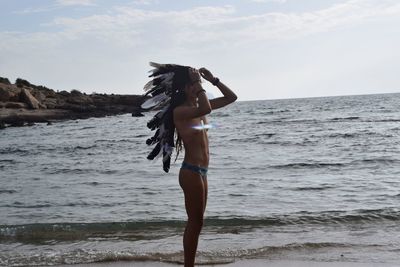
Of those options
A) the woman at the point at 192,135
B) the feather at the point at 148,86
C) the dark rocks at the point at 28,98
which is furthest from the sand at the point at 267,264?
the dark rocks at the point at 28,98

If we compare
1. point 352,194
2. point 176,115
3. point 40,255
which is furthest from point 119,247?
point 352,194

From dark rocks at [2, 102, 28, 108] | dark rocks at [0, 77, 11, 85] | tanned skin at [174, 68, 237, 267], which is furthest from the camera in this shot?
dark rocks at [0, 77, 11, 85]

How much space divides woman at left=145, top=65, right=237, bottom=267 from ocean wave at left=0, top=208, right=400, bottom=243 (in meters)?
3.59

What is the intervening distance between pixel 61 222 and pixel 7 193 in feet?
12.5

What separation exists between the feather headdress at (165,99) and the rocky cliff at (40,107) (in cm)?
2771

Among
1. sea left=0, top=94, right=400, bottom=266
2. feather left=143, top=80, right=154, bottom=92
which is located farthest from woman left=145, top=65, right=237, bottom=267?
sea left=0, top=94, right=400, bottom=266

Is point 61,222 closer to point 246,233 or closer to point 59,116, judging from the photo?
point 246,233

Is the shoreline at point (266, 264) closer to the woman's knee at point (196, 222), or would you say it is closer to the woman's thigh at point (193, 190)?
the woman's knee at point (196, 222)

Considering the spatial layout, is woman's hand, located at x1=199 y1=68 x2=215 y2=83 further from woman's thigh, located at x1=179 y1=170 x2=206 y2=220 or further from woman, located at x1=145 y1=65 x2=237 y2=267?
woman's thigh, located at x1=179 y1=170 x2=206 y2=220

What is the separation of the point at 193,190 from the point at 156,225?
4.45m

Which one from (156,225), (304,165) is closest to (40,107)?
(304,165)

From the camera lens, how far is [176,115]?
4.91 metres

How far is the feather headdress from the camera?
5066mm

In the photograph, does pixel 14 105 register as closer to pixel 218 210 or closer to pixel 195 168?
pixel 218 210
